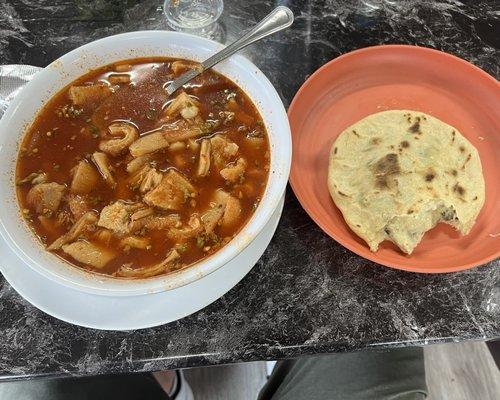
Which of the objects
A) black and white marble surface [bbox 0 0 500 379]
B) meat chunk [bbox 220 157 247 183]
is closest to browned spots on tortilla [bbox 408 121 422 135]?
black and white marble surface [bbox 0 0 500 379]

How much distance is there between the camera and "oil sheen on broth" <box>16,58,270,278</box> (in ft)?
4.53

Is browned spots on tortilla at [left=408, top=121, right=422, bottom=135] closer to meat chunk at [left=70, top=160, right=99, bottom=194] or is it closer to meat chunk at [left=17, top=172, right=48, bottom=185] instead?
meat chunk at [left=70, top=160, right=99, bottom=194]

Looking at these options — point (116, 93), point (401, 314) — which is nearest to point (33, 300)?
point (116, 93)

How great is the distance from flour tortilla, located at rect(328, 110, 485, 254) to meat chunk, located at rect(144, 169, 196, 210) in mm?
465

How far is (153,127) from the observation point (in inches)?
61.2

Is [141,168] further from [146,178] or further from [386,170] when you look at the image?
[386,170]

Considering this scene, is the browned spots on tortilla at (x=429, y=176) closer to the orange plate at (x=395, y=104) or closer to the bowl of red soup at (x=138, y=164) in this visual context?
the orange plate at (x=395, y=104)

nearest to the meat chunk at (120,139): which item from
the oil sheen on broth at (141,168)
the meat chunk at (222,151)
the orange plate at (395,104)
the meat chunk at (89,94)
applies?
the oil sheen on broth at (141,168)

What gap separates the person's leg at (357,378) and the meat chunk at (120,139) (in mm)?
1114

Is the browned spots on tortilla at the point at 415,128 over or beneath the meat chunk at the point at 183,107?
beneath

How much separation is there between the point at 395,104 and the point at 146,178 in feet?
3.15

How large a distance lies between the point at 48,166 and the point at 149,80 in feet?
1.34

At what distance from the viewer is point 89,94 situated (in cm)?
159

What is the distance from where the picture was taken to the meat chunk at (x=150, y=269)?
1336 millimetres
